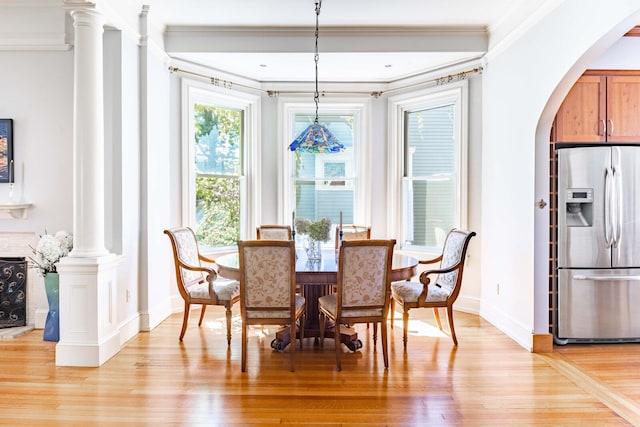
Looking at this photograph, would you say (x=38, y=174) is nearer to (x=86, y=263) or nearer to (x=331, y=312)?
(x=86, y=263)

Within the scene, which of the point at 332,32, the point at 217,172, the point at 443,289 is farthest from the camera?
the point at 217,172

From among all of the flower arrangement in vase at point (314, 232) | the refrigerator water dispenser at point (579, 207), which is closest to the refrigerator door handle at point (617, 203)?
the refrigerator water dispenser at point (579, 207)

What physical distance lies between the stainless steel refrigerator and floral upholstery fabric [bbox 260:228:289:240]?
263 centimetres

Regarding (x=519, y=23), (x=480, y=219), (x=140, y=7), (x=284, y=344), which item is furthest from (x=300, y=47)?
(x=284, y=344)

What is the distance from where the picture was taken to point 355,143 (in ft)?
18.7

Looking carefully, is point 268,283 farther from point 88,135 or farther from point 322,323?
point 88,135

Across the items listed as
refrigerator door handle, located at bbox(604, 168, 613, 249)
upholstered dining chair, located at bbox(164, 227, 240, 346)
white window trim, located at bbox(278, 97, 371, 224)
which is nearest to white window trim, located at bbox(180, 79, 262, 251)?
white window trim, located at bbox(278, 97, 371, 224)

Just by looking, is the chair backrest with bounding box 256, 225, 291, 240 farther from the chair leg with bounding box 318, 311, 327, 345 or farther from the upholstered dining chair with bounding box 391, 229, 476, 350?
the upholstered dining chair with bounding box 391, 229, 476, 350

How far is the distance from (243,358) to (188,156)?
2.65 m

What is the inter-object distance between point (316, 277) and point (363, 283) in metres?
0.34

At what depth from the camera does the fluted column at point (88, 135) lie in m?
3.34

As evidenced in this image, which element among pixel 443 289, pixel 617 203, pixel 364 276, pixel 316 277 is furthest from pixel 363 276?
pixel 617 203

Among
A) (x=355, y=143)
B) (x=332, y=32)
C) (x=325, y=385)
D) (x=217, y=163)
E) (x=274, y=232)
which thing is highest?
(x=332, y=32)

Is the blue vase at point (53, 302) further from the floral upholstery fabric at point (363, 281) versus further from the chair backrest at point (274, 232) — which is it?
the floral upholstery fabric at point (363, 281)
